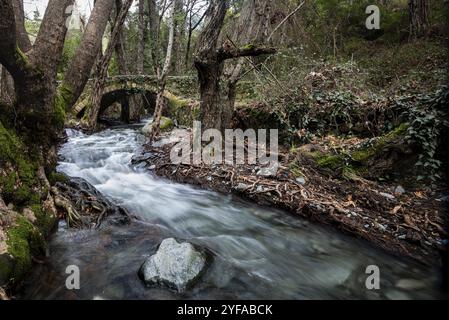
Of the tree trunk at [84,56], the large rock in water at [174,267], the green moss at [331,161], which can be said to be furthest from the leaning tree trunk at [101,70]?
the large rock in water at [174,267]

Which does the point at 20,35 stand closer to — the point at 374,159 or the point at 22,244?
the point at 22,244

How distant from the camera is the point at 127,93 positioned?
40.3ft

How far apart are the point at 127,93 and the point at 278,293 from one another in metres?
11.0

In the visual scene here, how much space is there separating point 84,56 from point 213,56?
2171 millimetres

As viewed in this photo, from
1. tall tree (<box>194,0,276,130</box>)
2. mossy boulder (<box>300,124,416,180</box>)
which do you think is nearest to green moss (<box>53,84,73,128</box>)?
tall tree (<box>194,0,276,130</box>)

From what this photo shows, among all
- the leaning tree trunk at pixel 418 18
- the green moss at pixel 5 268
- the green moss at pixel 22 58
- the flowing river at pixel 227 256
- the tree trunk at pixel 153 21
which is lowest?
the flowing river at pixel 227 256

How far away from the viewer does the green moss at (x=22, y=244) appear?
2568 millimetres

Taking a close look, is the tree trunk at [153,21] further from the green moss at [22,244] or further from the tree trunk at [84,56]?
the green moss at [22,244]

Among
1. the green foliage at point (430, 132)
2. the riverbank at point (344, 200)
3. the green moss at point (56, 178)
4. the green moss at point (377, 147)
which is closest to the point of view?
the riverbank at point (344, 200)

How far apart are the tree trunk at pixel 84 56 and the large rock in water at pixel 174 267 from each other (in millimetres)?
2644

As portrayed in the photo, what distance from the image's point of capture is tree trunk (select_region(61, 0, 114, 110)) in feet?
14.3

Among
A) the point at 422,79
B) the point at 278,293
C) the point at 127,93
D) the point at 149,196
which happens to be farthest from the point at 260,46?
the point at 127,93

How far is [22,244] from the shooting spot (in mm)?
2713
